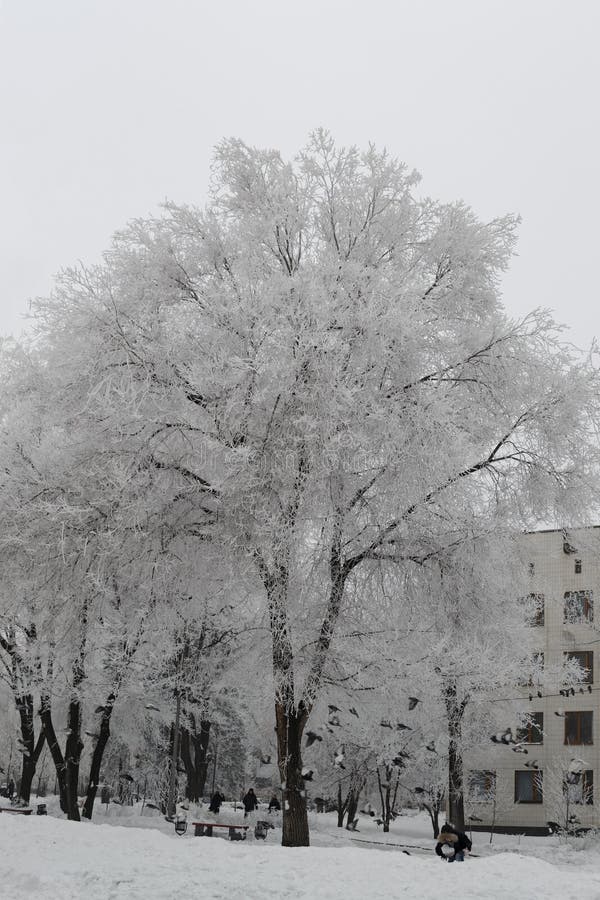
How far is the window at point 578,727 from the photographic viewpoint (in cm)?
4028

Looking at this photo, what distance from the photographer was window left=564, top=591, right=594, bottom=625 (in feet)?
110

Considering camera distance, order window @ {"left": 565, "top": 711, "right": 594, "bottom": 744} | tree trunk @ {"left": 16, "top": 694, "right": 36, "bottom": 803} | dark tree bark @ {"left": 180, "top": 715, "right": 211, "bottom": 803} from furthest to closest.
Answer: window @ {"left": 565, "top": 711, "right": 594, "bottom": 744} → dark tree bark @ {"left": 180, "top": 715, "right": 211, "bottom": 803} → tree trunk @ {"left": 16, "top": 694, "right": 36, "bottom": 803}

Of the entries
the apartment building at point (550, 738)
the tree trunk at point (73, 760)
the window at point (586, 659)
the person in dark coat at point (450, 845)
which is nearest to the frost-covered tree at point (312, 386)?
the person in dark coat at point (450, 845)

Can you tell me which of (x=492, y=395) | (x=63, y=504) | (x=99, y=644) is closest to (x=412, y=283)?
(x=492, y=395)

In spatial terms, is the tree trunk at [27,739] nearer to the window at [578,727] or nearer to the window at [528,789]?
the window at [528,789]

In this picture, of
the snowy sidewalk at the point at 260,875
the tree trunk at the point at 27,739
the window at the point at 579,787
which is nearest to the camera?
the snowy sidewalk at the point at 260,875

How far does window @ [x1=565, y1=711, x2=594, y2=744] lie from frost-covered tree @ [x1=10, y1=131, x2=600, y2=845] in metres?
28.9

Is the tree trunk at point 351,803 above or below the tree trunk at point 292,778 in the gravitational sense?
below

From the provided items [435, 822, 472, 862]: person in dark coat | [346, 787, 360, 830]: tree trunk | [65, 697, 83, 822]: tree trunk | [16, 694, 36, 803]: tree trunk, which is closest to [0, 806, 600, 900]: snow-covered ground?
[435, 822, 472, 862]: person in dark coat

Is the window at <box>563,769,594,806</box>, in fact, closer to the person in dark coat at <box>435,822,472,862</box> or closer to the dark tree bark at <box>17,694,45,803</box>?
the person in dark coat at <box>435,822,472,862</box>

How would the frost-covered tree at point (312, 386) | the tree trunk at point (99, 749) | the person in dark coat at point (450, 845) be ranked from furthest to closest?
1. the tree trunk at point (99, 749)
2. the person in dark coat at point (450, 845)
3. the frost-covered tree at point (312, 386)

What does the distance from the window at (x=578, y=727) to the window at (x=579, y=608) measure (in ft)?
14.7

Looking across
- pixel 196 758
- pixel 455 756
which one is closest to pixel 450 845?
pixel 455 756

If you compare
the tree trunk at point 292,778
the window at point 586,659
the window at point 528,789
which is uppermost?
the window at point 586,659
